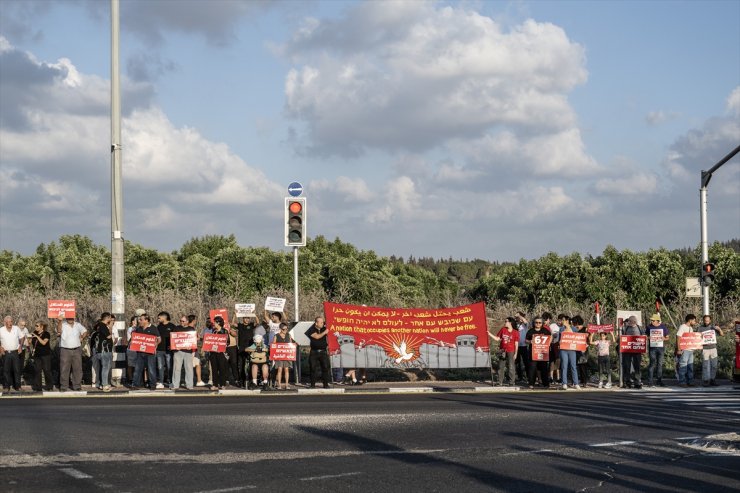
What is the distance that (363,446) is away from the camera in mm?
12492

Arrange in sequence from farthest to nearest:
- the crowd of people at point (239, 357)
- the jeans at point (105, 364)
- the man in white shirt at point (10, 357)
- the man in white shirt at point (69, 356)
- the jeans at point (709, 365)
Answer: the jeans at point (709, 365), the crowd of people at point (239, 357), the jeans at point (105, 364), the man in white shirt at point (10, 357), the man in white shirt at point (69, 356)

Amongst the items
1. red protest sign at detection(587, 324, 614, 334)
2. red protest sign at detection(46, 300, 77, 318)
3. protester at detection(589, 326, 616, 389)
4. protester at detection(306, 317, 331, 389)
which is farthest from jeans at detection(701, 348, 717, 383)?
red protest sign at detection(46, 300, 77, 318)

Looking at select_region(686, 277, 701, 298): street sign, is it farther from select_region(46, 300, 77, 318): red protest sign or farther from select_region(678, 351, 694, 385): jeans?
select_region(46, 300, 77, 318): red protest sign

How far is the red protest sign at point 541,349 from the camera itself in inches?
932

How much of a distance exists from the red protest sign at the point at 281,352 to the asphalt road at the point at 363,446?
150 inches

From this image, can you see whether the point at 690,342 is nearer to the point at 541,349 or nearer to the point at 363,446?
the point at 541,349

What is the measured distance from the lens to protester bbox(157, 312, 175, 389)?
917 inches

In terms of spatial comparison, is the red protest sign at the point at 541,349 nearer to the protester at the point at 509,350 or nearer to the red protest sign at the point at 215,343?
the protester at the point at 509,350

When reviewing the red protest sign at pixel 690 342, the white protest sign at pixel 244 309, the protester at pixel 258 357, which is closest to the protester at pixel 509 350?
the red protest sign at pixel 690 342

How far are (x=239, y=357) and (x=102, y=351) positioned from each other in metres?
3.55

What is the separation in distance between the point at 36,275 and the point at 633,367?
151 feet

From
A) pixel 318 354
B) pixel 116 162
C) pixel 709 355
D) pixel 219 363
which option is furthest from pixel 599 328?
pixel 116 162

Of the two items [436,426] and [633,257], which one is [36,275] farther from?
[436,426]

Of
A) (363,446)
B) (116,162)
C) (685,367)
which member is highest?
(116,162)
